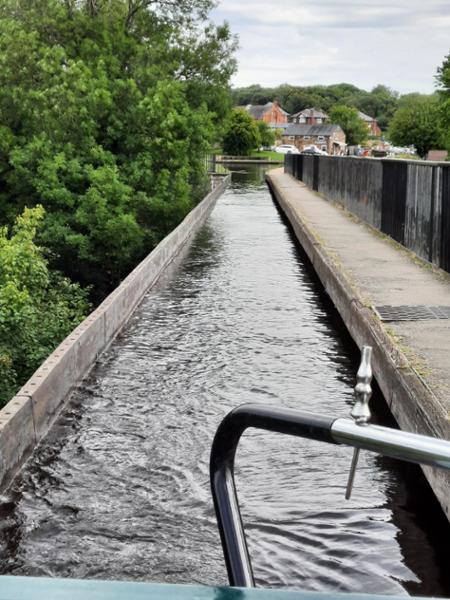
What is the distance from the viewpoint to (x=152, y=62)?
1176 inches

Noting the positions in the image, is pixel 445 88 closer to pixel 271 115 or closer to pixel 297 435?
pixel 297 435

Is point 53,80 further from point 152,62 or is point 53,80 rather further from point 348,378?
point 348,378

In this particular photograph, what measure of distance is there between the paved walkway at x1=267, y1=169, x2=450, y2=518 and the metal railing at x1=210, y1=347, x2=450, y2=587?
321 cm

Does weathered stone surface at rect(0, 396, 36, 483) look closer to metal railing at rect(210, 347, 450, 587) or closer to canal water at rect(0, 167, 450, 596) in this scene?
canal water at rect(0, 167, 450, 596)

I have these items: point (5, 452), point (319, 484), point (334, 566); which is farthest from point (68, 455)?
point (334, 566)

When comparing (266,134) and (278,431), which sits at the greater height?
(266,134)

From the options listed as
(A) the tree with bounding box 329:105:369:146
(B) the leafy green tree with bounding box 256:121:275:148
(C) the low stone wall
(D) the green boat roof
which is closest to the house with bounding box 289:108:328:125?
(A) the tree with bounding box 329:105:369:146

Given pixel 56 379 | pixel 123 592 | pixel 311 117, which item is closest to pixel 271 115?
pixel 311 117

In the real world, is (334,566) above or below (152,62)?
below

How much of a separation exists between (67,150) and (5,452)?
66.1 feet

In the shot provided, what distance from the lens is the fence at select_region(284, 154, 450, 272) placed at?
12.1m

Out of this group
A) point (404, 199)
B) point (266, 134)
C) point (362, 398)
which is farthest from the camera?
point (266, 134)

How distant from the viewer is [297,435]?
6.40 ft

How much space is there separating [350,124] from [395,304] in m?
163
